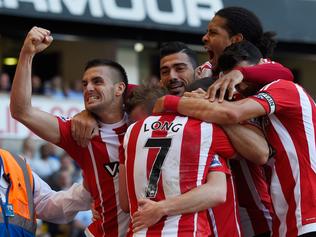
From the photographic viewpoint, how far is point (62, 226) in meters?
14.3

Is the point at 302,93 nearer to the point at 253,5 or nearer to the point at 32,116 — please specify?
the point at 32,116

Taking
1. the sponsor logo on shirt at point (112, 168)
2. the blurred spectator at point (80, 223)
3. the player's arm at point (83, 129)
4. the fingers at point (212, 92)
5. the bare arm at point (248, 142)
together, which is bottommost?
the blurred spectator at point (80, 223)

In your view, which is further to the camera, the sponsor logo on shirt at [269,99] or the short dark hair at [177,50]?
the short dark hair at [177,50]

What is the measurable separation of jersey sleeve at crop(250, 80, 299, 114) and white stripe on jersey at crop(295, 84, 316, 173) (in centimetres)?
7

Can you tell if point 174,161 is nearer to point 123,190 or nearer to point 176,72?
point 123,190

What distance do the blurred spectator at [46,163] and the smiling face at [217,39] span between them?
358 inches

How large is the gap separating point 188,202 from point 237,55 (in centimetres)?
109

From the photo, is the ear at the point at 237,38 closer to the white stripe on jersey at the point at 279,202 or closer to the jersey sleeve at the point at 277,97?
the jersey sleeve at the point at 277,97

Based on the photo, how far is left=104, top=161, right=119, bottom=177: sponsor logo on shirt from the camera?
638cm

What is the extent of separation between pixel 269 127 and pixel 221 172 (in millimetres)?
508

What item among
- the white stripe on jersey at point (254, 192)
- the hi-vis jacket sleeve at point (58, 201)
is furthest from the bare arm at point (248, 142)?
the hi-vis jacket sleeve at point (58, 201)

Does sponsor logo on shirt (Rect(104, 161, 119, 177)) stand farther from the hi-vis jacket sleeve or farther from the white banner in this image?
the white banner

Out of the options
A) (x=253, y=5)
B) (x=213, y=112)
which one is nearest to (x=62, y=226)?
(x=253, y=5)

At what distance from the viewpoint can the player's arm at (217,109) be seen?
5.52m
